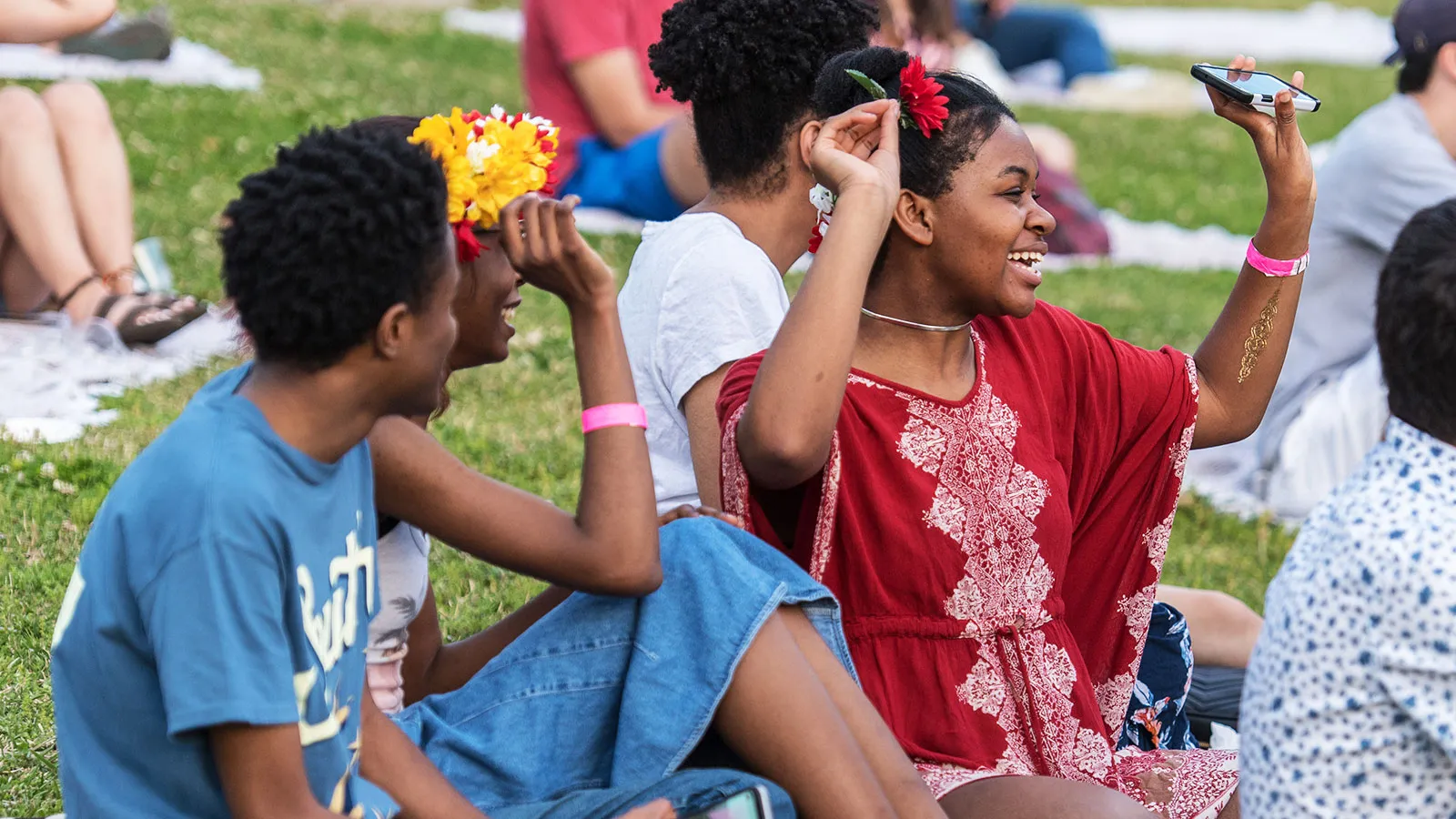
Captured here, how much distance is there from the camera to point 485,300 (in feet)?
10.4

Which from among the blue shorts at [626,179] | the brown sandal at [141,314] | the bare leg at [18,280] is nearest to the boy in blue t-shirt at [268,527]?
the brown sandal at [141,314]

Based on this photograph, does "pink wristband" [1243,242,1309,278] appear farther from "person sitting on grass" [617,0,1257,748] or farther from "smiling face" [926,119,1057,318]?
"person sitting on grass" [617,0,1257,748]

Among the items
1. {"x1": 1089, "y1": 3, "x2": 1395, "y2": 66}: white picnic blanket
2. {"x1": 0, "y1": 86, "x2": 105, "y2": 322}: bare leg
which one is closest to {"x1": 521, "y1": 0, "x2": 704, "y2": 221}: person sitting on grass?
{"x1": 0, "y1": 86, "x2": 105, "y2": 322}: bare leg

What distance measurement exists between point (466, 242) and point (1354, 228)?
411cm

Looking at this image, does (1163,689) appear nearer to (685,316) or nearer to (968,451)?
(968,451)

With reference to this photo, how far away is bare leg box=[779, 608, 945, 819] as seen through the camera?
9.25ft

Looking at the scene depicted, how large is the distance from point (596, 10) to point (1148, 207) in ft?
17.9

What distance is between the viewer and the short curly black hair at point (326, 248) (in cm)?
234

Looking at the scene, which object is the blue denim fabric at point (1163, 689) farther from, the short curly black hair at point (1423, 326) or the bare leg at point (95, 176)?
the bare leg at point (95, 176)

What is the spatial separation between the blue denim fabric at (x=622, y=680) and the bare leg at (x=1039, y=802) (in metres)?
0.31

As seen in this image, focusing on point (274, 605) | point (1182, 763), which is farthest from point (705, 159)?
point (274, 605)

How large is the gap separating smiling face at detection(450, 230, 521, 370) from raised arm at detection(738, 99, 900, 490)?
0.52 metres

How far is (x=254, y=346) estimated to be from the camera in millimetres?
2414

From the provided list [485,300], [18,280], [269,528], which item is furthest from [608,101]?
[269,528]
